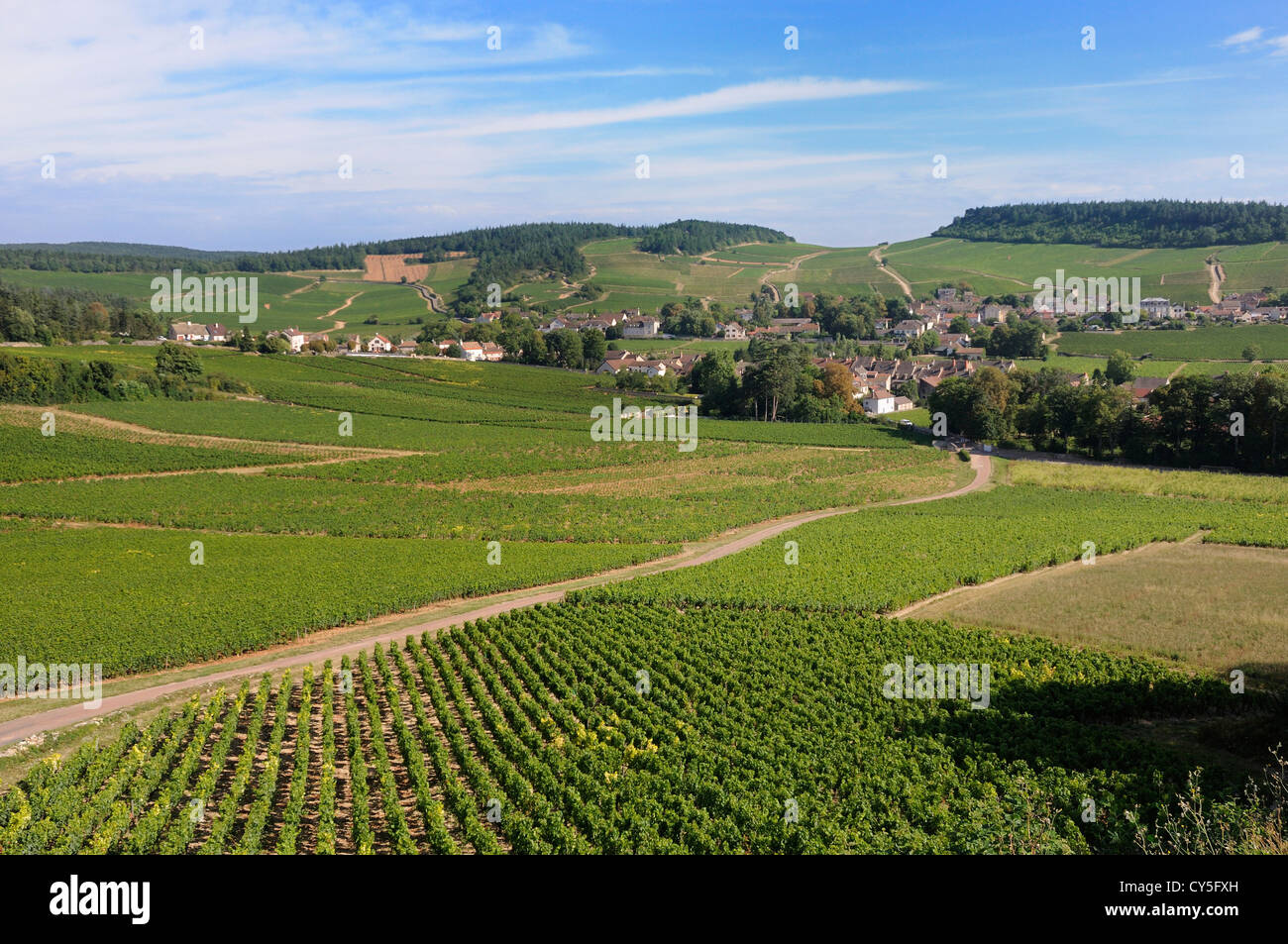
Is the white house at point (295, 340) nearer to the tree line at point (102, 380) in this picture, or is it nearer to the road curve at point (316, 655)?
the tree line at point (102, 380)

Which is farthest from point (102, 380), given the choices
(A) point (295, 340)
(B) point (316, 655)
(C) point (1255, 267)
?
(C) point (1255, 267)

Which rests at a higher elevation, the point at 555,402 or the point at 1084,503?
the point at 555,402

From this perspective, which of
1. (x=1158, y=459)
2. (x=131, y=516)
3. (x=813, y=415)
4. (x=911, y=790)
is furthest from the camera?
(x=813, y=415)

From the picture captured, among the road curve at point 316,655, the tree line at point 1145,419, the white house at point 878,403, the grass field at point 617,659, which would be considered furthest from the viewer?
the white house at point 878,403

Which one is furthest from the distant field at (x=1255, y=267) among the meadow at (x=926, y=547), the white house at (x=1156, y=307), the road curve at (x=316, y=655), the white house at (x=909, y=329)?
the road curve at (x=316, y=655)

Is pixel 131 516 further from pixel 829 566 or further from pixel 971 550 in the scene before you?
pixel 971 550

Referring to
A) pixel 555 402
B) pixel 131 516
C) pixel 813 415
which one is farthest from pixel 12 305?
pixel 813 415

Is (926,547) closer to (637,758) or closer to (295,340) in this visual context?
(637,758)
